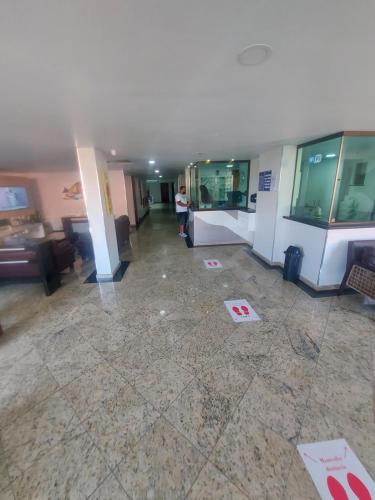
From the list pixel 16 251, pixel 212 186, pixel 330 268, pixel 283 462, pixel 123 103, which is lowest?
pixel 283 462

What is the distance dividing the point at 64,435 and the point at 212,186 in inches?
224

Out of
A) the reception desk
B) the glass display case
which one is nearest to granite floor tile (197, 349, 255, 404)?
the glass display case

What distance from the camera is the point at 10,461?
4.20 feet

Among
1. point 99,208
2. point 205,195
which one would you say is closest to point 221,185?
point 205,195

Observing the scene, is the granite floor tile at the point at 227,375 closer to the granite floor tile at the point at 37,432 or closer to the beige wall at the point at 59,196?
the granite floor tile at the point at 37,432

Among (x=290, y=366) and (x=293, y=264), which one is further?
(x=293, y=264)

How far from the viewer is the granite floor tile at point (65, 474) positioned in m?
1.14

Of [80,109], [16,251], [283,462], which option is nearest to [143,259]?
[16,251]


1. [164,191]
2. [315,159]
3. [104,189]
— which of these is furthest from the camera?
[164,191]

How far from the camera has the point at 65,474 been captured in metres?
1.21

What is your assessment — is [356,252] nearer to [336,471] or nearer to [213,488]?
[336,471]

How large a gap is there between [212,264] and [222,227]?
1.65m

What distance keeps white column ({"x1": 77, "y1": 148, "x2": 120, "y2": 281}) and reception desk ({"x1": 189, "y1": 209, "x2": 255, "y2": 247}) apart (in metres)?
2.41

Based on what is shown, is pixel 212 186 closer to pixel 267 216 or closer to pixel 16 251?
pixel 267 216
